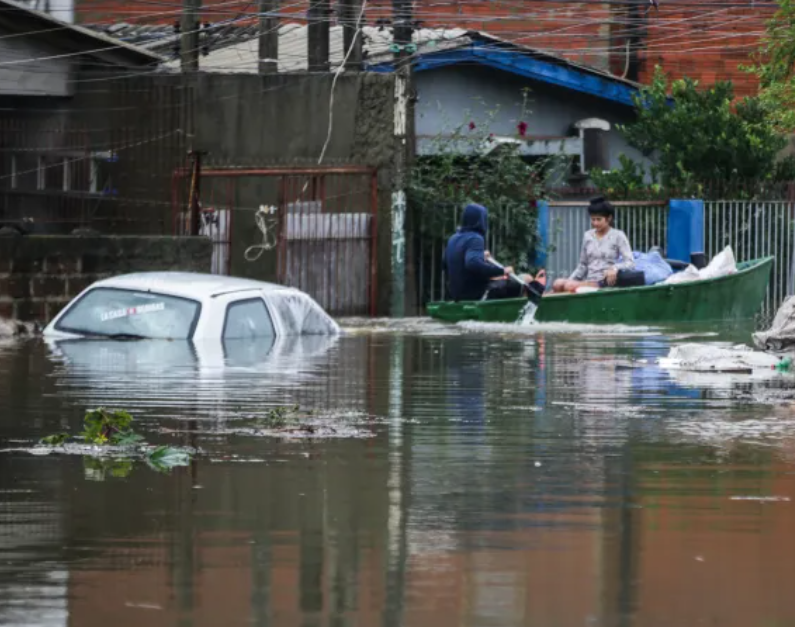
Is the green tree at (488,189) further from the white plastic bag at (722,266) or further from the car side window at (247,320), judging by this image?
the car side window at (247,320)

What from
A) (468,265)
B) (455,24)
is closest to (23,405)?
(468,265)

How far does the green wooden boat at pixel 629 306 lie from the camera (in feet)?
76.6

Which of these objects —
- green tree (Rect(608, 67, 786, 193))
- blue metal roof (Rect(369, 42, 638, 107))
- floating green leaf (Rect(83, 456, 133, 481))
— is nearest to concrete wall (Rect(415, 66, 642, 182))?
blue metal roof (Rect(369, 42, 638, 107))

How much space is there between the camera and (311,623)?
6.59 metres

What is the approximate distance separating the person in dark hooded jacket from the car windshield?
22.2 feet

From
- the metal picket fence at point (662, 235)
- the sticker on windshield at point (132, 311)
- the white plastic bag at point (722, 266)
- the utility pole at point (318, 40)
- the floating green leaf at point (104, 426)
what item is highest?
the utility pole at point (318, 40)

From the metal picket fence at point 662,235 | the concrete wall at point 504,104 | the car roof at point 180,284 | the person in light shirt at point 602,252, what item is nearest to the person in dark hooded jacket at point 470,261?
the person in light shirt at point 602,252

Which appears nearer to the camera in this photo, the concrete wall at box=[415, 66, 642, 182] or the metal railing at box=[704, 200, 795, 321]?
the metal railing at box=[704, 200, 795, 321]

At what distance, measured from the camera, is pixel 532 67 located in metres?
33.5

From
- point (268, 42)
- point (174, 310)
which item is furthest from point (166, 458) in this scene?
point (268, 42)

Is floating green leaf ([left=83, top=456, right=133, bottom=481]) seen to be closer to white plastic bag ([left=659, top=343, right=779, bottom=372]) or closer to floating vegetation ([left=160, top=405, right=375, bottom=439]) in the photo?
floating vegetation ([left=160, top=405, right=375, bottom=439])

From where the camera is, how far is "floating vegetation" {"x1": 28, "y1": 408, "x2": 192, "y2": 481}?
10148mm

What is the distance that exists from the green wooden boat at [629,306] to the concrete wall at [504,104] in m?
8.90

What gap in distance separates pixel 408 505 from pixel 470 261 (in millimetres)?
14702
